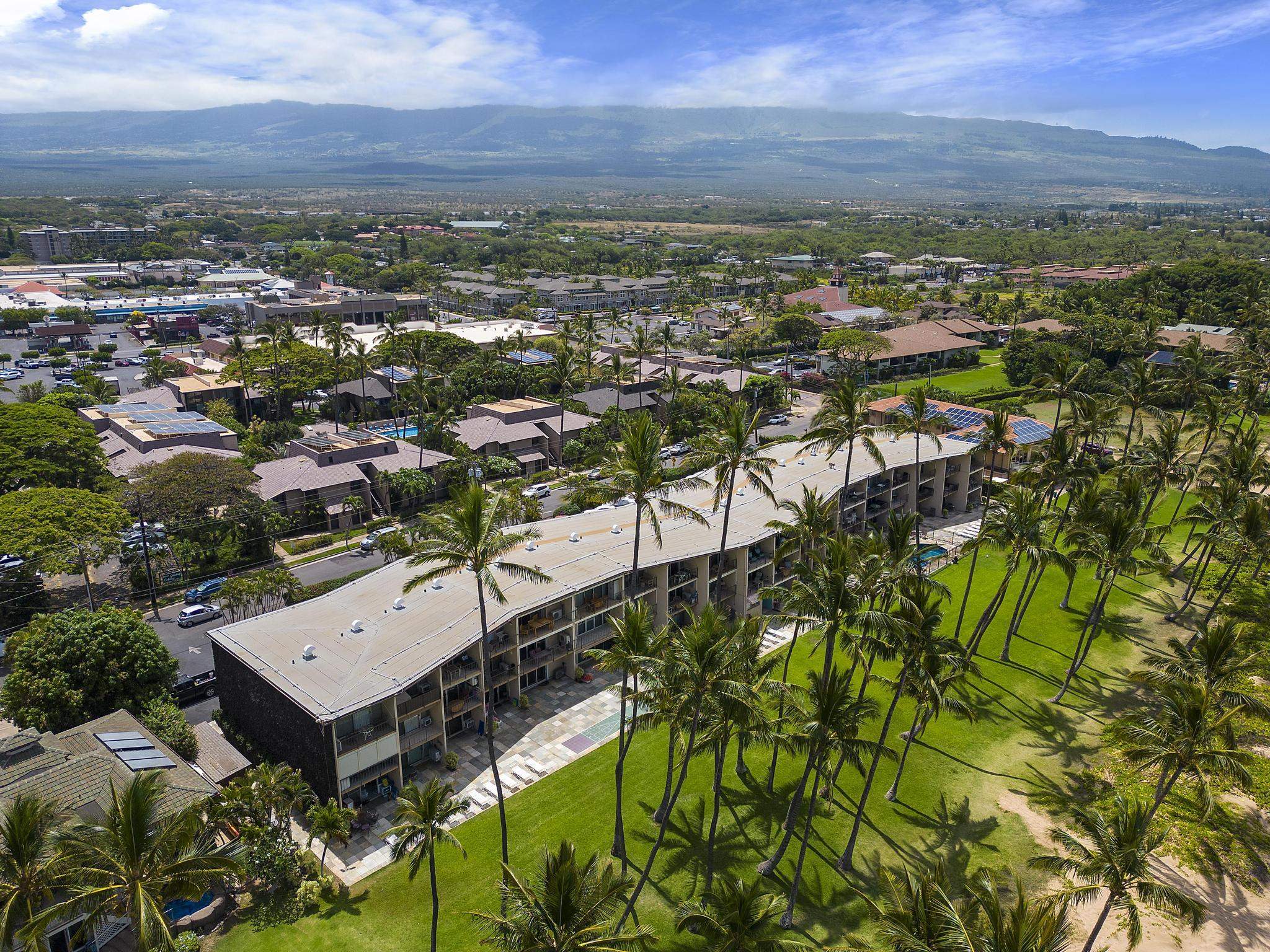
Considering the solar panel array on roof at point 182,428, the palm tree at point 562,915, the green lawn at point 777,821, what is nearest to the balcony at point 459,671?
the green lawn at point 777,821

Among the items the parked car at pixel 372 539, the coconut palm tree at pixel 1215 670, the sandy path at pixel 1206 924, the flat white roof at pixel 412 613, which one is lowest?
the parked car at pixel 372 539

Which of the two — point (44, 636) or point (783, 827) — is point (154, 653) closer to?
point (44, 636)

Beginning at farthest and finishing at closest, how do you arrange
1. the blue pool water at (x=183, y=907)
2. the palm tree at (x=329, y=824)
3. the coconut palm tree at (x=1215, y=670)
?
the palm tree at (x=329, y=824), the coconut palm tree at (x=1215, y=670), the blue pool water at (x=183, y=907)

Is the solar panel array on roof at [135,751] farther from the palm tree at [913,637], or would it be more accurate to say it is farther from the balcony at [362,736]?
the palm tree at [913,637]

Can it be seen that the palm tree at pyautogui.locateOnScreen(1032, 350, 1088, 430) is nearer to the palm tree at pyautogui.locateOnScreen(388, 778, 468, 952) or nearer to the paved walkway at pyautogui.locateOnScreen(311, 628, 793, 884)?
the paved walkway at pyautogui.locateOnScreen(311, 628, 793, 884)

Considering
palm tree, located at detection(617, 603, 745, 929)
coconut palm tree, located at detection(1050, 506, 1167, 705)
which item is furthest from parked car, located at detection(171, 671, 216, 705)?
coconut palm tree, located at detection(1050, 506, 1167, 705)
